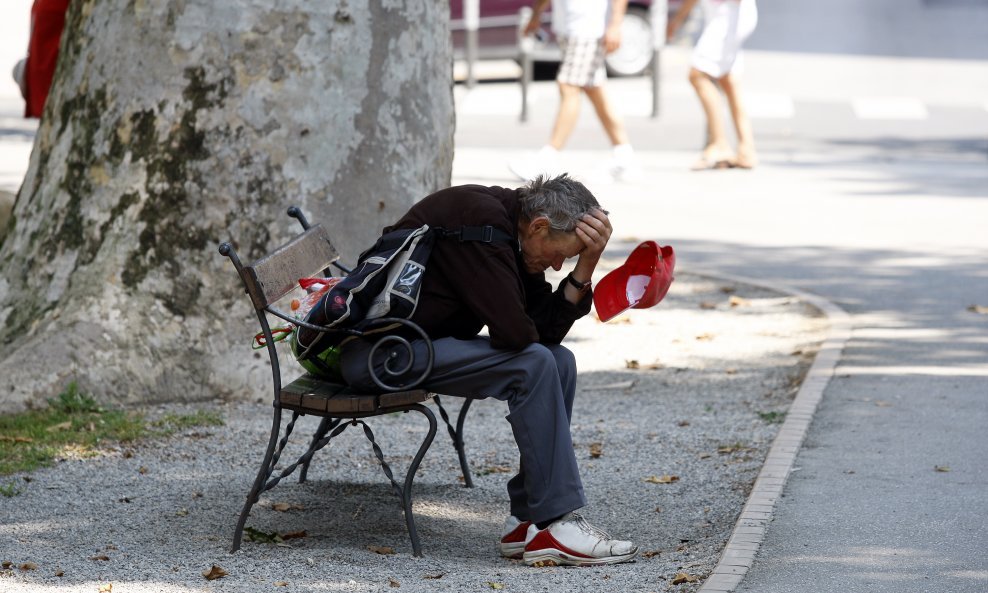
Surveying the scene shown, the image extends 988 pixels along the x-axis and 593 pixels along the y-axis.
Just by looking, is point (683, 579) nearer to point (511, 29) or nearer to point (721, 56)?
point (721, 56)

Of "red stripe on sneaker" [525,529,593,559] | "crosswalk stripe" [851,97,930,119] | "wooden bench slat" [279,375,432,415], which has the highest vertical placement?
"wooden bench slat" [279,375,432,415]

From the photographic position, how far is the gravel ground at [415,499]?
15.1 ft

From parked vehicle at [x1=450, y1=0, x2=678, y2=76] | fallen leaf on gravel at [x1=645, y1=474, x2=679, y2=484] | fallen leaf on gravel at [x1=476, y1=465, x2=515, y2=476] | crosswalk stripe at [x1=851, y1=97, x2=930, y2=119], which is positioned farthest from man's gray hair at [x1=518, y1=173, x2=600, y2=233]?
parked vehicle at [x1=450, y1=0, x2=678, y2=76]

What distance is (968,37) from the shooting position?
1055 inches

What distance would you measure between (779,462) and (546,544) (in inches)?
50.8

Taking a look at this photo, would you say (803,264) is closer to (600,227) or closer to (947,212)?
(947,212)

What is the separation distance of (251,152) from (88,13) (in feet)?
3.58

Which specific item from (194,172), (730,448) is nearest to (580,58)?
(194,172)

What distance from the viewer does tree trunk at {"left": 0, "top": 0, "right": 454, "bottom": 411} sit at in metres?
6.68

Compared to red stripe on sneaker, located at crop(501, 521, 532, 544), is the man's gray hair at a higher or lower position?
higher

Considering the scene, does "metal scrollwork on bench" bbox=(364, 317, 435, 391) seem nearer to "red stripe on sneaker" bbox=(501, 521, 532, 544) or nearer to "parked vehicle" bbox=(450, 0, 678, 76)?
"red stripe on sneaker" bbox=(501, 521, 532, 544)

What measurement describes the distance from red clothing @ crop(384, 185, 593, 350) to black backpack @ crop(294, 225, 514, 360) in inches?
1.5

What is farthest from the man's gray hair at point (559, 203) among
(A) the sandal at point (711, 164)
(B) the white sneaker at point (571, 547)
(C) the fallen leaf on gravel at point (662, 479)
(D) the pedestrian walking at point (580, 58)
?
(A) the sandal at point (711, 164)

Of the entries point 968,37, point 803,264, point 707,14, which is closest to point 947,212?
point 803,264
